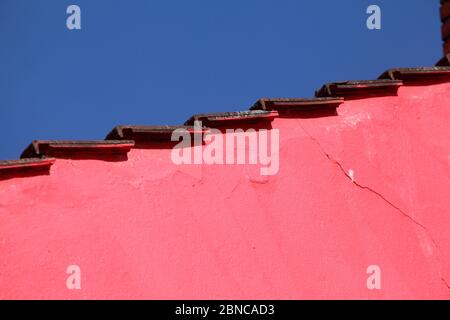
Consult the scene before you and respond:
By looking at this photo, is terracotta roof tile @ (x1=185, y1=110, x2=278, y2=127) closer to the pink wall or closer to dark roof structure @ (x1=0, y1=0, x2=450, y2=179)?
dark roof structure @ (x1=0, y1=0, x2=450, y2=179)

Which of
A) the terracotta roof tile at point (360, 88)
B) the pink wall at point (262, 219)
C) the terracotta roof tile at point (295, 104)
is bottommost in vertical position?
the pink wall at point (262, 219)

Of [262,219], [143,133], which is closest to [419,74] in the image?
[262,219]

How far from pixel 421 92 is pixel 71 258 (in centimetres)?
246

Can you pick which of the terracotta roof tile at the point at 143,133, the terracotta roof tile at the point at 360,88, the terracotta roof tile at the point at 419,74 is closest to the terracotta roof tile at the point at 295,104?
the terracotta roof tile at the point at 360,88

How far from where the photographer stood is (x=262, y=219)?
372 cm

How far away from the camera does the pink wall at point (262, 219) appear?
10.8ft

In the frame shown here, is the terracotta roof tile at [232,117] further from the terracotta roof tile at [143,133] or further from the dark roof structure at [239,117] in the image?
the terracotta roof tile at [143,133]

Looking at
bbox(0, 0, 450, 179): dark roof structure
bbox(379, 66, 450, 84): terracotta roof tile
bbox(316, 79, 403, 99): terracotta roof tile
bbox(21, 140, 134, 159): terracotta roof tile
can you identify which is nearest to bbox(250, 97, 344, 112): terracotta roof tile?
bbox(0, 0, 450, 179): dark roof structure

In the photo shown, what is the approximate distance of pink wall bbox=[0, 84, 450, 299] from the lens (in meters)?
3.30
